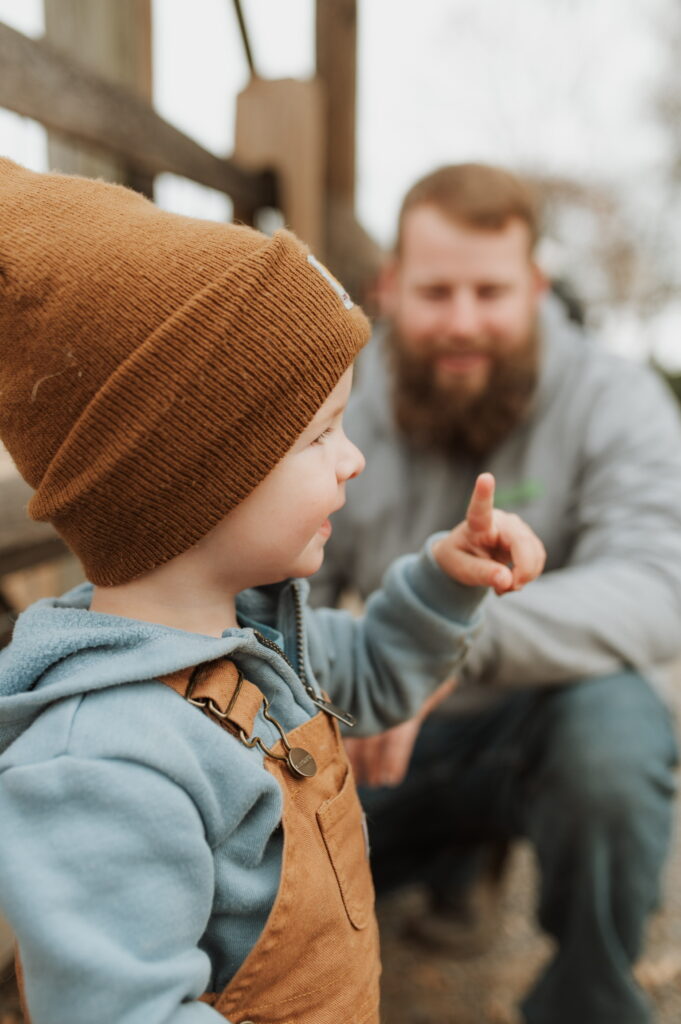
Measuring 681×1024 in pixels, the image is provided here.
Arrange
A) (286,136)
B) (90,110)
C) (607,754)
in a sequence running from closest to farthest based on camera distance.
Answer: (90,110), (607,754), (286,136)

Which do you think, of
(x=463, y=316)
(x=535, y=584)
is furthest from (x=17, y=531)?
(x=463, y=316)

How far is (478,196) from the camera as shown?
2.23 meters

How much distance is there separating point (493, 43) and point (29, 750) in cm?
1559

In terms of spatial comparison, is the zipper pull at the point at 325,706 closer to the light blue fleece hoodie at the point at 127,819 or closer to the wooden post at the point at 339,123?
the light blue fleece hoodie at the point at 127,819

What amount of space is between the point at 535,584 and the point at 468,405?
60cm

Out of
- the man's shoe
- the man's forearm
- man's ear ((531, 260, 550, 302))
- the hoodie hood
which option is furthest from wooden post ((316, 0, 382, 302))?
the hoodie hood

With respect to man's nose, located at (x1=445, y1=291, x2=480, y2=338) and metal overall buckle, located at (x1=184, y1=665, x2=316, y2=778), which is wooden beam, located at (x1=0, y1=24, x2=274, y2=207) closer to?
man's nose, located at (x1=445, y1=291, x2=480, y2=338)

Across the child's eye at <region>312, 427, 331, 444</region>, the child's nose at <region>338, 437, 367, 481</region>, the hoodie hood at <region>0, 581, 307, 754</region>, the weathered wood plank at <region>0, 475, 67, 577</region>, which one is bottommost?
the weathered wood plank at <region>0, 475, 67, 577</region>

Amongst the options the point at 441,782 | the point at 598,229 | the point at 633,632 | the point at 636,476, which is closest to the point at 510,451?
the point at 636,476

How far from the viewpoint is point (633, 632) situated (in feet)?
6.16

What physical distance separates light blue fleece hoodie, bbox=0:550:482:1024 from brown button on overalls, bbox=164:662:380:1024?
0.03 meters

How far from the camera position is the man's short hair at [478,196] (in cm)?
224

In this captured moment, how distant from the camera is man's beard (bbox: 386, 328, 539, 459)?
7.39ft

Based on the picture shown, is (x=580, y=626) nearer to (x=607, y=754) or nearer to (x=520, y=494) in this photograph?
(x=607, y=754)
